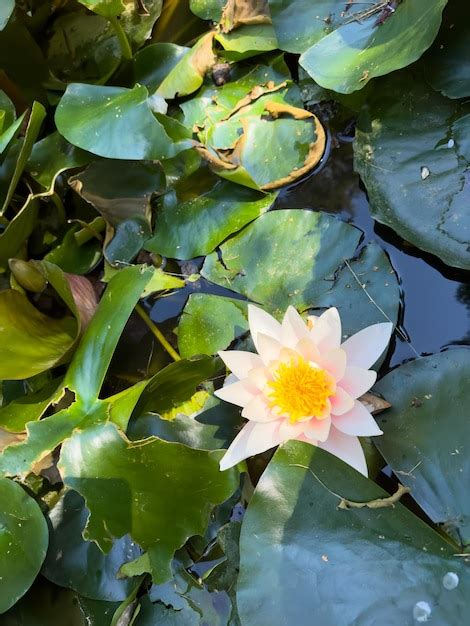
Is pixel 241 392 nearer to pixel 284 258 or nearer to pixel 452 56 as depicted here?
pixel 284 258

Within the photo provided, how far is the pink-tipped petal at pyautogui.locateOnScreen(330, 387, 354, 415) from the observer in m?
0.95

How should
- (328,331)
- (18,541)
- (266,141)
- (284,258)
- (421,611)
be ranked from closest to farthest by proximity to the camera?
(421,611) < (328,331) < (18,541) < (284,258) < (266,141)

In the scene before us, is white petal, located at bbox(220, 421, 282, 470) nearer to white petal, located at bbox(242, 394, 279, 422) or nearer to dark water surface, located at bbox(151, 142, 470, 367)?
white petal, located at bbox(242, 394, 279, 422)

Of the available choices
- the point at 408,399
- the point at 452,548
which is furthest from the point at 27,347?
the point at 452,548

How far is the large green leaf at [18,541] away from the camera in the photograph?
112 cm

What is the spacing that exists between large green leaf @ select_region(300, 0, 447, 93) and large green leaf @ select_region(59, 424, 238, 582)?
0.79 metres

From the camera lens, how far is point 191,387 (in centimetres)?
122

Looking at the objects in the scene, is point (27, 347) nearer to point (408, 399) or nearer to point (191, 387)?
point (191, 387)

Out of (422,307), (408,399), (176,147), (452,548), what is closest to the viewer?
(452,548)

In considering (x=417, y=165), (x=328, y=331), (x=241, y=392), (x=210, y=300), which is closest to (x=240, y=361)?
(x=241, y=392)

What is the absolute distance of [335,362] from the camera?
3.18 ft

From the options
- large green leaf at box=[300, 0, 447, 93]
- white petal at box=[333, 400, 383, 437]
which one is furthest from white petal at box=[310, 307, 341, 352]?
large green leaf at box=[300, 0, 447, 93]

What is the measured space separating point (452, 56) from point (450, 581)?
0.96 m

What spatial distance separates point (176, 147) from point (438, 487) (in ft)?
2.82
